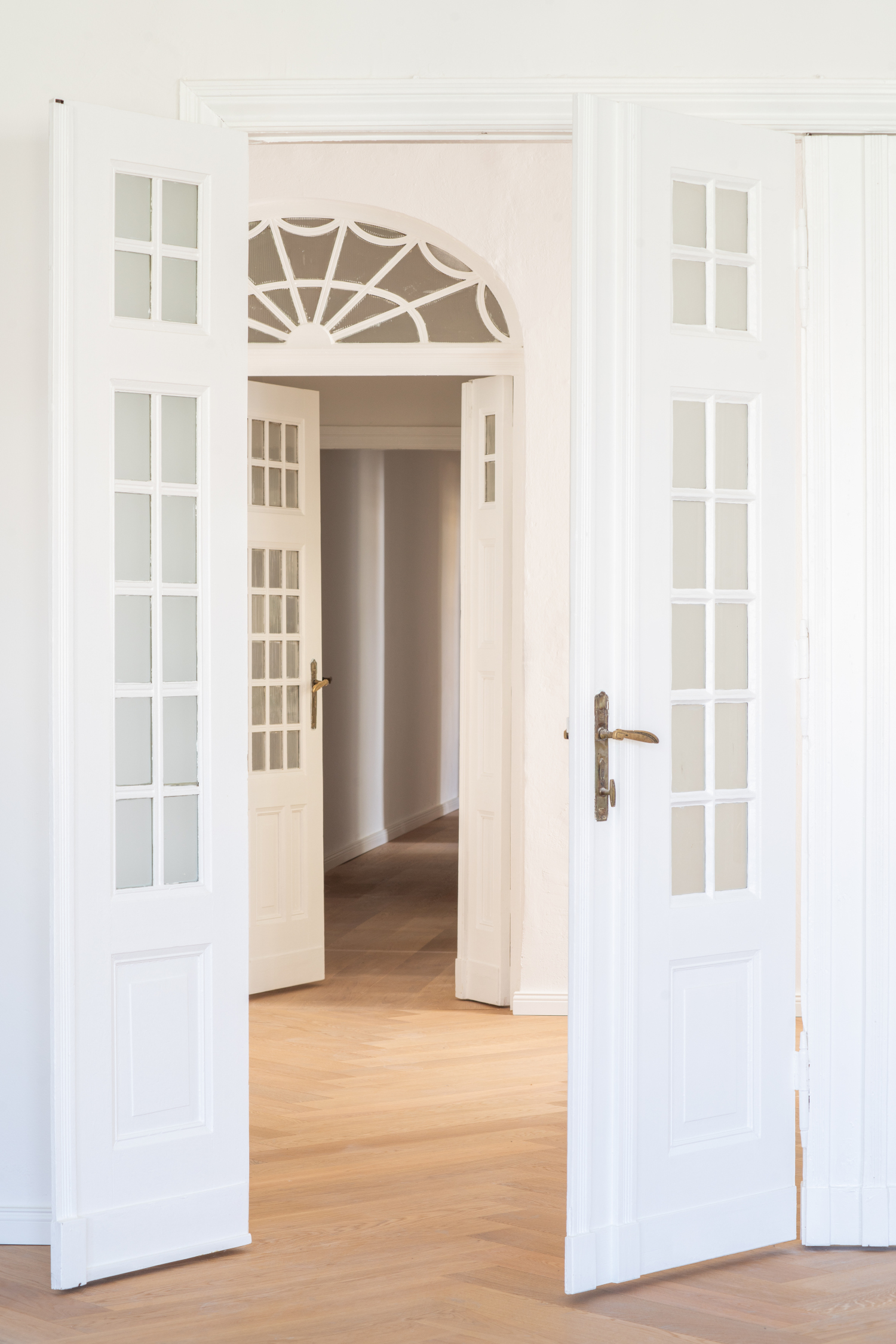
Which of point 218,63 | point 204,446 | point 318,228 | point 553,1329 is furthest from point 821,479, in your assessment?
point 318,228

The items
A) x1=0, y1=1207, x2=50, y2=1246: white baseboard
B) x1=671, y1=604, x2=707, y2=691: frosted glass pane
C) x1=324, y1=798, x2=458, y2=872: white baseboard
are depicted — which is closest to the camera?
x1=671, y1=604, x2=707, y2=691: frosted glass pane

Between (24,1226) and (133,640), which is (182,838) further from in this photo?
(24,1226)

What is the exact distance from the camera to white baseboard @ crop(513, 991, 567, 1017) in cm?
501

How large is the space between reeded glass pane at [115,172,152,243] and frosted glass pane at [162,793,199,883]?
1253 mm

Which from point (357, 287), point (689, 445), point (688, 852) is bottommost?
point (688, 852)

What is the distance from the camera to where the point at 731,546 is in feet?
9.57

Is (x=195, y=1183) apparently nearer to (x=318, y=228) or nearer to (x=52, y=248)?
Result: (x=52, y=248)

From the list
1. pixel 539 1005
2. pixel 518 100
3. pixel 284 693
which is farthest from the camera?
pixel 284 693

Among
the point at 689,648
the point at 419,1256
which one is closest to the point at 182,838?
the point at 419,1256

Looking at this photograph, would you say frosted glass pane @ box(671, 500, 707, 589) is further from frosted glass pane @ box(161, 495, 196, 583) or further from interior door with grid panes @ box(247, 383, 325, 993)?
interior door with grid panes @ box(247, 383, 325, 993)

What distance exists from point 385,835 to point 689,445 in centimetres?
699

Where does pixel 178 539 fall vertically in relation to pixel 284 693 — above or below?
above

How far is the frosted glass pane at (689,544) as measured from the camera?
2848mm

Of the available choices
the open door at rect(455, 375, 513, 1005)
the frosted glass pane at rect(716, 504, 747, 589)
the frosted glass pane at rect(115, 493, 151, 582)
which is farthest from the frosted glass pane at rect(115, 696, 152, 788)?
the open door at rect(455, 375, 513, 1005)
